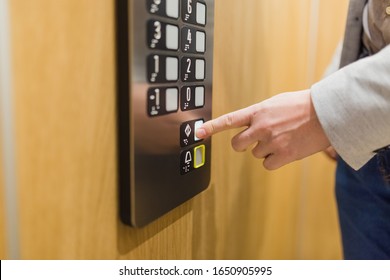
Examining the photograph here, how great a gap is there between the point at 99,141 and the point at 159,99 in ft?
0.22

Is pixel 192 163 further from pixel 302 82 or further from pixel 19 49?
pixel 302 82

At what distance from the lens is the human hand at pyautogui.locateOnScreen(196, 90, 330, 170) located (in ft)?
1.28

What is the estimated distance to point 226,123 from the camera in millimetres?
384

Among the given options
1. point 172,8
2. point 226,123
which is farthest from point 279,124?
point 172,8

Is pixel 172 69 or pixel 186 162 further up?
pixel 172 69

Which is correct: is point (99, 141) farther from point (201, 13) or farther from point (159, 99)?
point (201, 13)

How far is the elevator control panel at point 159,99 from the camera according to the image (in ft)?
0.99

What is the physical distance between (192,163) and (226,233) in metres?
0.22

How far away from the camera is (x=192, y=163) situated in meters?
0.41

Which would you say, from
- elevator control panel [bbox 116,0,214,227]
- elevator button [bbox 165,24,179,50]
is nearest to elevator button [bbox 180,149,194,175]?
elevator control panel [bbox 116,0,214,227]

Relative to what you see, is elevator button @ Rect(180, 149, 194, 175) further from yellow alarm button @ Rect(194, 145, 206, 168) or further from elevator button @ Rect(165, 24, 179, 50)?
elevator button @ Rect(165, 24, 179, 50)

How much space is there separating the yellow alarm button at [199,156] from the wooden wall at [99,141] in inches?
2.2

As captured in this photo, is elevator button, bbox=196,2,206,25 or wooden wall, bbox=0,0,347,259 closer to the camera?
wooden wall, bbox=0,0,347,259

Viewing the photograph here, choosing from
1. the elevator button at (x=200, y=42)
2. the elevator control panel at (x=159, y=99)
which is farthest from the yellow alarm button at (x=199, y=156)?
the elevator button at (x=200, y=42)
